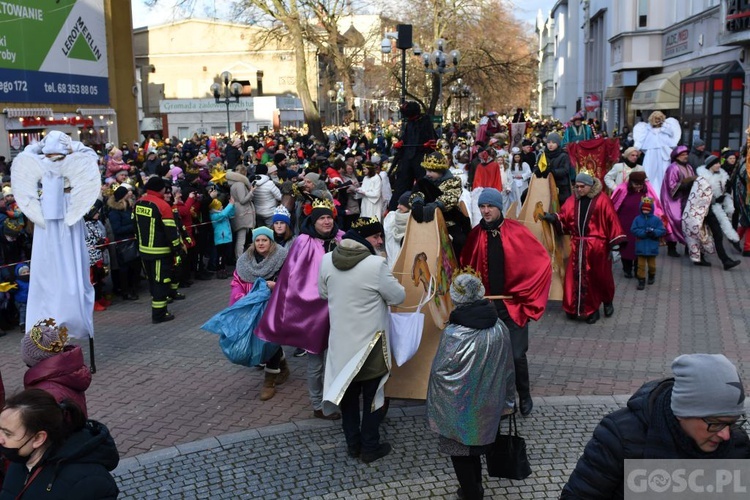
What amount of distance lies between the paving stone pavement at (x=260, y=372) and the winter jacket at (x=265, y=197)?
2.17 metres

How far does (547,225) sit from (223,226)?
5.57m

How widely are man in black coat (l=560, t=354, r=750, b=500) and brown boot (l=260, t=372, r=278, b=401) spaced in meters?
4.75

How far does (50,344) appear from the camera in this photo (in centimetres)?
471

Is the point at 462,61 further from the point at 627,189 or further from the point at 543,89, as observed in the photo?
the point at 543,89

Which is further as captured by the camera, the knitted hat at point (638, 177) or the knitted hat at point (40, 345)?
the knitted hat at point (638, 177)

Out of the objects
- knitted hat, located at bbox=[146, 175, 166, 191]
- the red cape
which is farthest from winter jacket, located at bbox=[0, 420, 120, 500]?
knitted hat, located at bbox=[146, 175, 166, 191]

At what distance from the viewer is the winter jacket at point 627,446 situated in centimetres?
282

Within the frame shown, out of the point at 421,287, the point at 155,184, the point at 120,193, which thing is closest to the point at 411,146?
the point at 155,184

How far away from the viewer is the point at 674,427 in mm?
2789

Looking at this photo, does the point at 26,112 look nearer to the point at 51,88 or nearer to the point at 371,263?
the point at 51,88

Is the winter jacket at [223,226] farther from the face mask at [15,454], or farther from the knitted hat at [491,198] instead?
the face mask at [15,454]

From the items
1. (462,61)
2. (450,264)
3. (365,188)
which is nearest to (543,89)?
(462,61)

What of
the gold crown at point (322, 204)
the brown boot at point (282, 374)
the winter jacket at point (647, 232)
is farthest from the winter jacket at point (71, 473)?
the winter jacket at point (647, 232)

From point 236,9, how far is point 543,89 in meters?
81.6
